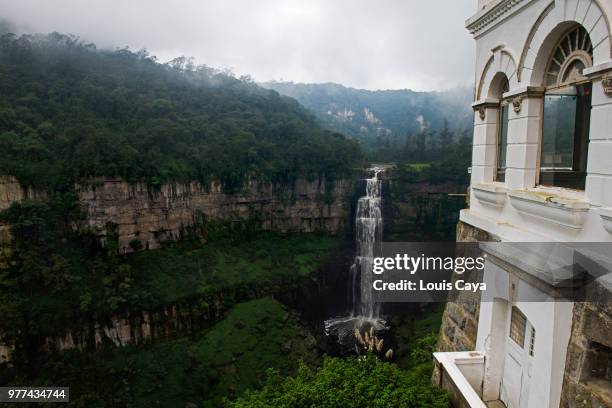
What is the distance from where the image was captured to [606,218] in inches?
103

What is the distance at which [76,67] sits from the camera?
3319cm

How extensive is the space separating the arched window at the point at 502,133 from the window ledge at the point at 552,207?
565 millimetres

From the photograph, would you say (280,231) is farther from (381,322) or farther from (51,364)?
(51,364)

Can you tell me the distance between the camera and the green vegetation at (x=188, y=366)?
55.1 feet

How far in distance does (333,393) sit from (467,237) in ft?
7.36

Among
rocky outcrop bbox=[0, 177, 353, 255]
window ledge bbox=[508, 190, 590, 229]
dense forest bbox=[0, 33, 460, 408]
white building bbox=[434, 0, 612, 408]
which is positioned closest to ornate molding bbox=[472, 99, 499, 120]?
white building bbox=[434, 0, 612, 408]

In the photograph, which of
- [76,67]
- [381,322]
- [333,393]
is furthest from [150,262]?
[333,393]

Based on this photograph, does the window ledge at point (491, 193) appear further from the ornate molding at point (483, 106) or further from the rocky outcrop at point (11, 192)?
the rocky outcrop at point (11, 192)

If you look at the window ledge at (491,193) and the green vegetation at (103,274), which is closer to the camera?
the window ledge at (491,193)

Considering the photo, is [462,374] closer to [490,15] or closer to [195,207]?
[490,15]

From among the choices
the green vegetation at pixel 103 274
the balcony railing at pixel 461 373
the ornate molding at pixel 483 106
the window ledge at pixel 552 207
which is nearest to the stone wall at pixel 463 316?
the balcony railing at pixel 461 373

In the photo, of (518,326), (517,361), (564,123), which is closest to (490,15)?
(564,123)

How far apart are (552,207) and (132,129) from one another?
27.3 metres

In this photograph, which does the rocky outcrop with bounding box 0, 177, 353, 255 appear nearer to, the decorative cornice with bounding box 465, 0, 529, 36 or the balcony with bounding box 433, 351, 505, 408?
the balcony with bounding box 433, 351, 505, 408
